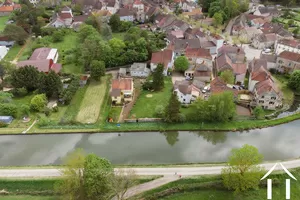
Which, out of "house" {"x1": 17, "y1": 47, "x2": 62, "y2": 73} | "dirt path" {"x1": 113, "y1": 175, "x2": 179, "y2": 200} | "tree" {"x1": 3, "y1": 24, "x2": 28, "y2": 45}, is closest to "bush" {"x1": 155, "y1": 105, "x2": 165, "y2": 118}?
"dirt path" {"x1": 113, "y1": 175, "x2": 179, "y2": 200}

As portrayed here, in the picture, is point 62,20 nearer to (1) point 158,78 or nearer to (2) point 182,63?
(2) point 182,63

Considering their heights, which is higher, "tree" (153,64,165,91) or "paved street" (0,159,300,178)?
"tree" (153,64,165,91)

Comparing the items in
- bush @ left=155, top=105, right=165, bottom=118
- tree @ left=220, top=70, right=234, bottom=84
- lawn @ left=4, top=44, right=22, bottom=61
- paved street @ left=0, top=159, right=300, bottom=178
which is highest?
tree @ left=220, top=70, right=234, bottom=84

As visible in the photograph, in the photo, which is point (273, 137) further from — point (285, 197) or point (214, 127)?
point (285, 197)

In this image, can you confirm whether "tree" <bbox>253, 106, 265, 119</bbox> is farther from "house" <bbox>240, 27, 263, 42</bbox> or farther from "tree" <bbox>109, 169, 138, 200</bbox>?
"house" <bbox>240, 27, 263, 42</bbox>

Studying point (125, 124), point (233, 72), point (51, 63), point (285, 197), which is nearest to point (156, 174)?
point (125, 124)
